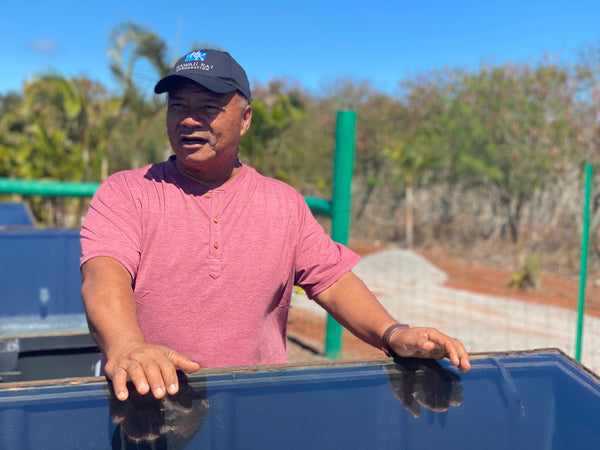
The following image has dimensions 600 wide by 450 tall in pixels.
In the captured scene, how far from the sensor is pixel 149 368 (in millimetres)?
1178

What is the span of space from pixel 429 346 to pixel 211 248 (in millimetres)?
660

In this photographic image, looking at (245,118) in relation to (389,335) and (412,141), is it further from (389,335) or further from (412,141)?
(412,141)

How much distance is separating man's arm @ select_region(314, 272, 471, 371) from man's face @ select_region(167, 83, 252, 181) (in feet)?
1.70

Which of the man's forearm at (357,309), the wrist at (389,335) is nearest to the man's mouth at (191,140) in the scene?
the man's forearm at (357,309)

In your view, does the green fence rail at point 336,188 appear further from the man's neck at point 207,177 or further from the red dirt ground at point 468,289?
the man's neck at point 207,177

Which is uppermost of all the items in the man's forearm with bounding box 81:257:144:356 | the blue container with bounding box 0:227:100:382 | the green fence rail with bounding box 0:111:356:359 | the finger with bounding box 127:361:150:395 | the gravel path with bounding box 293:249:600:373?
the green fence rail with bounding box 0:111:356:359

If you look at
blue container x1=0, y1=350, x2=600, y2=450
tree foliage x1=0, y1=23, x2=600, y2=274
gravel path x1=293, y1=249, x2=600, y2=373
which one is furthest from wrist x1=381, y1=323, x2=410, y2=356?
tree foliage x1=0, y1=23, x2=600, y2=274

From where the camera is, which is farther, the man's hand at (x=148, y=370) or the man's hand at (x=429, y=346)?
the man's hand at (x=429, y=346)

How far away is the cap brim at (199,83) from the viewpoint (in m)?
1.77

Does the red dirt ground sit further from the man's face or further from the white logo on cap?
the white logo on cap

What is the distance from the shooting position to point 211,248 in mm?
1797

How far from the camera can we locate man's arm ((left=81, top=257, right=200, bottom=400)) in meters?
1.16

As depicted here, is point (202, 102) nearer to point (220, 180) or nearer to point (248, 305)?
point (220, 180)

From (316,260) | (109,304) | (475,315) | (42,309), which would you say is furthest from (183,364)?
(475,315)
